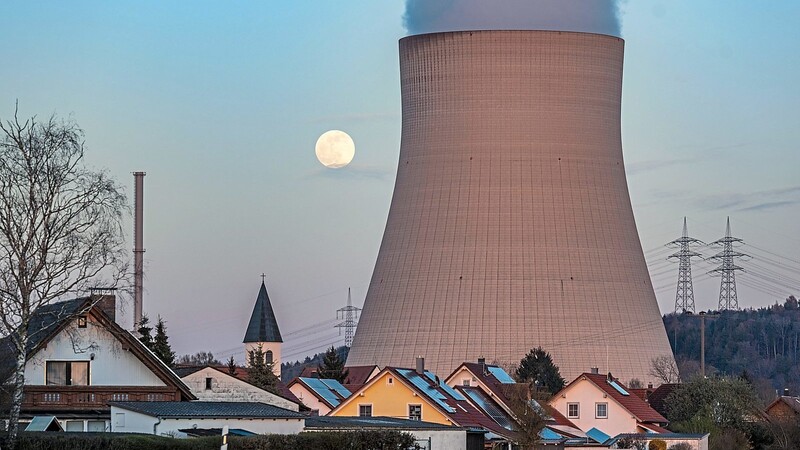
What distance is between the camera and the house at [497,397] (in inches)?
1314

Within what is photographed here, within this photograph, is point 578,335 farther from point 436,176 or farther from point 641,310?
point 436,176

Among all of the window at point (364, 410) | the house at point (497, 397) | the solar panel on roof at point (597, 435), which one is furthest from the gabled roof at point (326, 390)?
the solar panel on roof at point (597, 435)

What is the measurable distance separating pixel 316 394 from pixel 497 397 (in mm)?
4634

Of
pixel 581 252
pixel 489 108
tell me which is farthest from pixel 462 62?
pixel 581 252

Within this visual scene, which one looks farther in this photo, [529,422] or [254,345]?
[254,345]

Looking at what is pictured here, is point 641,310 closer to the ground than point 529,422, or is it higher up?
higher up

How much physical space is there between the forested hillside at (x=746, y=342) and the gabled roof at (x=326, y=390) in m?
50.0

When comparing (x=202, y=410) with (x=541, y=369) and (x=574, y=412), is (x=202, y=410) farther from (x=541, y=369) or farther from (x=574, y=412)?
(x=541, y=369)

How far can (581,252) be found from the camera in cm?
4472

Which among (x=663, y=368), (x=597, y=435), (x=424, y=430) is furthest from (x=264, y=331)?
(x=424, y=430)

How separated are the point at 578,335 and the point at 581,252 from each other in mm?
2798

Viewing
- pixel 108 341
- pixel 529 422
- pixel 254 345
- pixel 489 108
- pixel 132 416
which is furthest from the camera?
pixel 254 345

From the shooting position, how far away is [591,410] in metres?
39.4

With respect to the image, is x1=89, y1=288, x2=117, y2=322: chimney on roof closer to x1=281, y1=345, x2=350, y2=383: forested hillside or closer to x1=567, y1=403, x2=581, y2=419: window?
x1=567, y1=403, x2=581, y2=419: window
